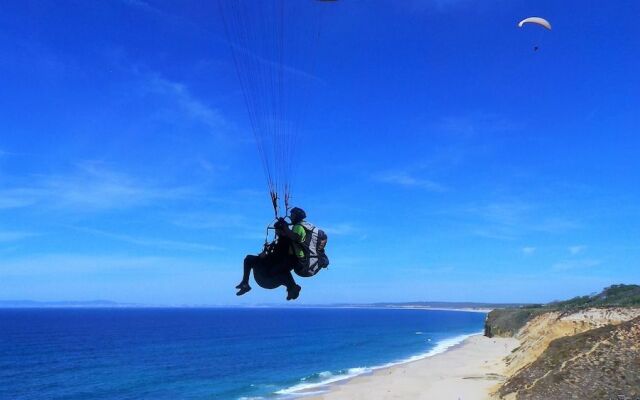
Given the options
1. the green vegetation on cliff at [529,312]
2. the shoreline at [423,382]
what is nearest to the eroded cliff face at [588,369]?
the shoreline at [423,382]

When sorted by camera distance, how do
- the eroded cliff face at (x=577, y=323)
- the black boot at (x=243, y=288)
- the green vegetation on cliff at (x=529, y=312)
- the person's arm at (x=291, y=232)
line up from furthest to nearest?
the green vegetation on cliff at (x=529, y=312) < the eroded cliff face at (x=577, y=323) < the black boot at (x=243, y=288) < the person's arm at (x=291, y=232)

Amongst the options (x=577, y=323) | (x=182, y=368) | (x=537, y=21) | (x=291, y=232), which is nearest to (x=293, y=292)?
(x=291, y=232)

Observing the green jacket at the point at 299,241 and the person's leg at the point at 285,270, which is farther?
the person's leg at the point at 285,270

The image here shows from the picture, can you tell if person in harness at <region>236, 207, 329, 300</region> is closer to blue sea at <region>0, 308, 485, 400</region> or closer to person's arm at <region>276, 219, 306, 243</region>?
person's arm at <region>276, 219, 306, 243</region>

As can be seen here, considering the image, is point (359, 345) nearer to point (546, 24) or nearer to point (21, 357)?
point (21, 357)

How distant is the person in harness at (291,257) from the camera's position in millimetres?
9758

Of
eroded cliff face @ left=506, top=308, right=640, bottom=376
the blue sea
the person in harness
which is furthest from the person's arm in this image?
the blue sea

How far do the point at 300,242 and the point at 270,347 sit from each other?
69414mm

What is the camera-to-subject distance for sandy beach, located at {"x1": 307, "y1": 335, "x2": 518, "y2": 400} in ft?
99.8

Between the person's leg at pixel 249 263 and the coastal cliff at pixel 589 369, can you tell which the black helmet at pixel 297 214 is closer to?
the person's leg at pixel 249 263

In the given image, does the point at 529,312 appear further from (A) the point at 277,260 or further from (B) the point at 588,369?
(A) the point at 277,260

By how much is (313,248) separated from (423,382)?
29.7m

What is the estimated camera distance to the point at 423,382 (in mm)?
36156

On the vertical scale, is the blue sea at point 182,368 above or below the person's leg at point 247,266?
below
